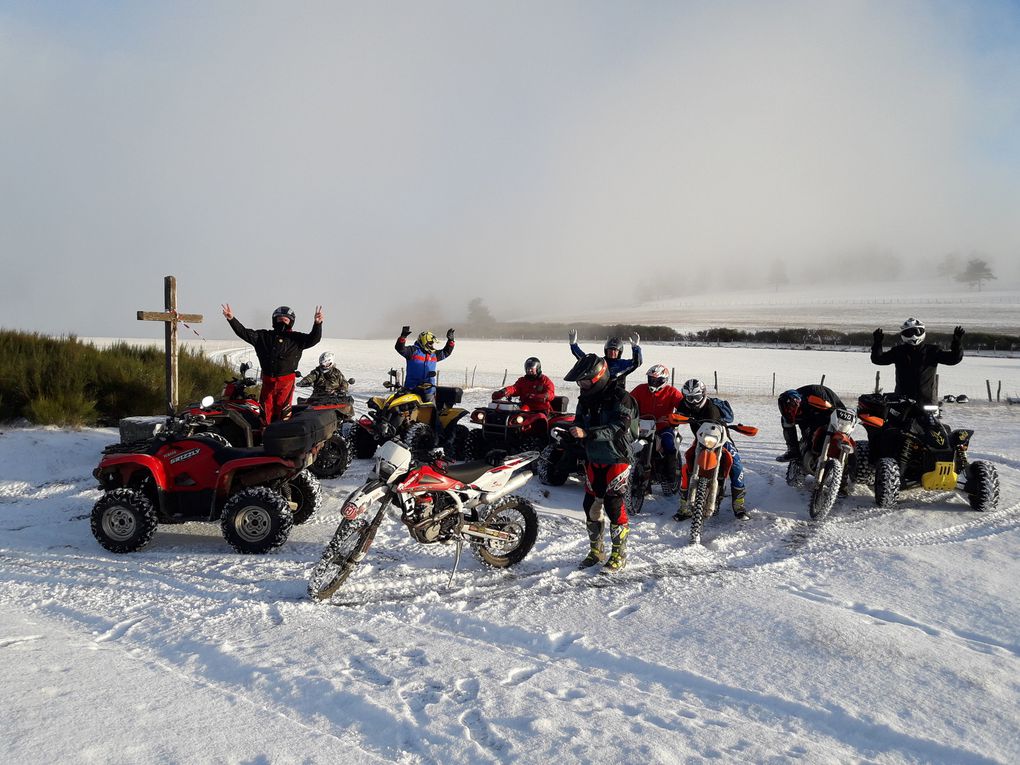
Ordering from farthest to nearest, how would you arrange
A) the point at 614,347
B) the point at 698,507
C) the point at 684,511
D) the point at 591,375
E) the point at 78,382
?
the point at 78,382 < the point at 614,347 < the point at 684,511 < the point at 698,507 < the point at 591,375

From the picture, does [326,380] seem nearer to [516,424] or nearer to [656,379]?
[516,424]

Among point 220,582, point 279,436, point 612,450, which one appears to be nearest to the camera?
point 220,582

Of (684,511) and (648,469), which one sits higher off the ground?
(648,469)

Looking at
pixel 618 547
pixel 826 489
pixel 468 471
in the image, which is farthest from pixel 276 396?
pixel 826 489

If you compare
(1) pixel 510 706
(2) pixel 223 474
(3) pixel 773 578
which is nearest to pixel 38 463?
(2) pixel 223 474

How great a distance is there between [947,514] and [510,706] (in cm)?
593

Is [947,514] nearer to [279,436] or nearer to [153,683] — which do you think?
[279,436]

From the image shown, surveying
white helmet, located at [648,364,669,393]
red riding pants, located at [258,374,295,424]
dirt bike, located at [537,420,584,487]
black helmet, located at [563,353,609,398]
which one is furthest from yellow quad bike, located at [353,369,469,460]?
black helmet, located at [563,353,609,398]

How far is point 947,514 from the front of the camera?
7.11 metres

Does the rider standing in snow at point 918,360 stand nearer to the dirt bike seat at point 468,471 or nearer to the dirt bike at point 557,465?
the dirt bike at point 557,465

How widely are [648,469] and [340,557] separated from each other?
390cm

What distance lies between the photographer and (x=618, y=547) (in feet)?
17.6

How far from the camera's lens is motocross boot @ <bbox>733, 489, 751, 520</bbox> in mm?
6973

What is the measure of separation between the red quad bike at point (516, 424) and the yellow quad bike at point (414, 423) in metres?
0.70
